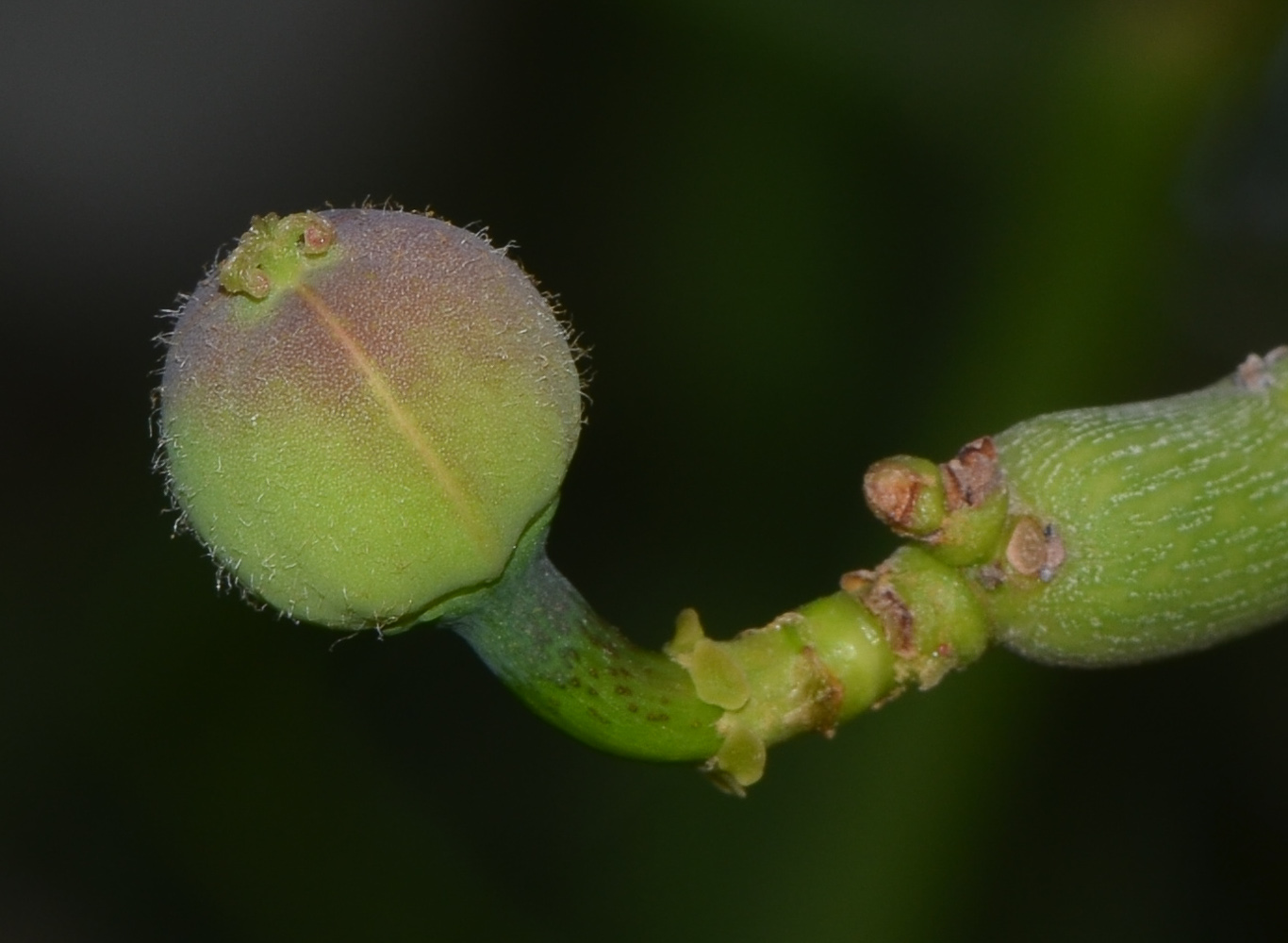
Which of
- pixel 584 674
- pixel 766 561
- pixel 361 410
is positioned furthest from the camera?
pixel 766 561

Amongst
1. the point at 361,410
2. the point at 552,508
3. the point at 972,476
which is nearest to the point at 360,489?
the point at 361,410

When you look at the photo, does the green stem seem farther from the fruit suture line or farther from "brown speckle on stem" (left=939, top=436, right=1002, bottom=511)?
"brown speckle on stem" (left=939, top=436, right=1002, bottom=511)

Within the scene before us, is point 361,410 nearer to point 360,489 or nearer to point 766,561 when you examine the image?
point 360,489

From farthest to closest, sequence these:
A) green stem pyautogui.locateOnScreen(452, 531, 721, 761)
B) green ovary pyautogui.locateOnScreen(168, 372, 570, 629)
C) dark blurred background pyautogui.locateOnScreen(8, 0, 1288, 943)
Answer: dark blurred background pyautogui.locateOnScreen(8, 0, 1288, 943), green stem pyautogui.locateOnScreen(452, 531, 721, 761), green ovary pyautogui.locateOnScreen(168, 372, 570, 629)

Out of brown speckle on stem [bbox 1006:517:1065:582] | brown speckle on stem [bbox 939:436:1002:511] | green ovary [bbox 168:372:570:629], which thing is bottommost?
brown speckle on stem [bbox 1006:517:1065:582]

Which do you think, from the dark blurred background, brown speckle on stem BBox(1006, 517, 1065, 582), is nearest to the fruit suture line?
brown speckle on stem BBox(1006, 517, 1065, 582)

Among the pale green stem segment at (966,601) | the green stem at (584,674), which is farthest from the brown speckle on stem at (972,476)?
the green stem at (584,674)

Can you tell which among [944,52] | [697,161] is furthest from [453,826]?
[944,52]
